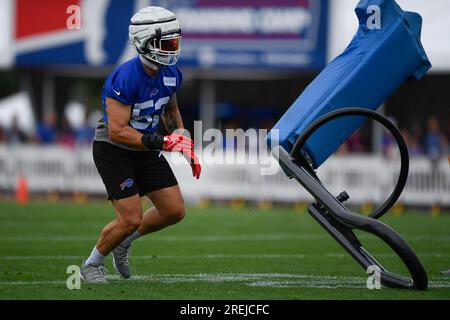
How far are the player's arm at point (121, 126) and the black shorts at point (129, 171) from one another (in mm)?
232

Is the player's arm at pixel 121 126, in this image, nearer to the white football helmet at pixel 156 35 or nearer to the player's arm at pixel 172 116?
the white football helmet at pixel 156 35

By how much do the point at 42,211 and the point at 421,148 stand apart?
376 inches

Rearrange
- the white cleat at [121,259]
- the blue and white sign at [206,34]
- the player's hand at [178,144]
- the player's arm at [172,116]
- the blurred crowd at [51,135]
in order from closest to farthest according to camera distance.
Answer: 1. the player's hand at [178,144]
2. the white cleat at [121,259]
3. the player's arm at [172,116]
4. the blue and white sign at [206,34]
5. the blurred crowd at [51,135]

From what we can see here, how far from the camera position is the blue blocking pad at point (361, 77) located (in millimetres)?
8367

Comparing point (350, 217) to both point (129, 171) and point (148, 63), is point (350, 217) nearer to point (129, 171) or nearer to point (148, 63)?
point (129, 171)

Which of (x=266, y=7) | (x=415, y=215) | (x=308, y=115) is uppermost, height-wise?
(x=266, y=7)

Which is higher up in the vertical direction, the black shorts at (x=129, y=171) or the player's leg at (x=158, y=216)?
the black shorts at (x=129, y=171)

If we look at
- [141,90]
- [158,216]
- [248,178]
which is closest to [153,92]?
[141,90]

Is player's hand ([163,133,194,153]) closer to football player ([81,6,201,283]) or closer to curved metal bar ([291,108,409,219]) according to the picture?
football player ([81,6,201,283])

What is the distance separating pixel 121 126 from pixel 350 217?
200 centimetres

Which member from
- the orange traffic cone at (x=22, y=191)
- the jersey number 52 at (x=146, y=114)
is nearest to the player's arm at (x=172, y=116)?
the jersey number 52 at (x=146, y=114)

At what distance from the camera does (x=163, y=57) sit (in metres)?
8.29
